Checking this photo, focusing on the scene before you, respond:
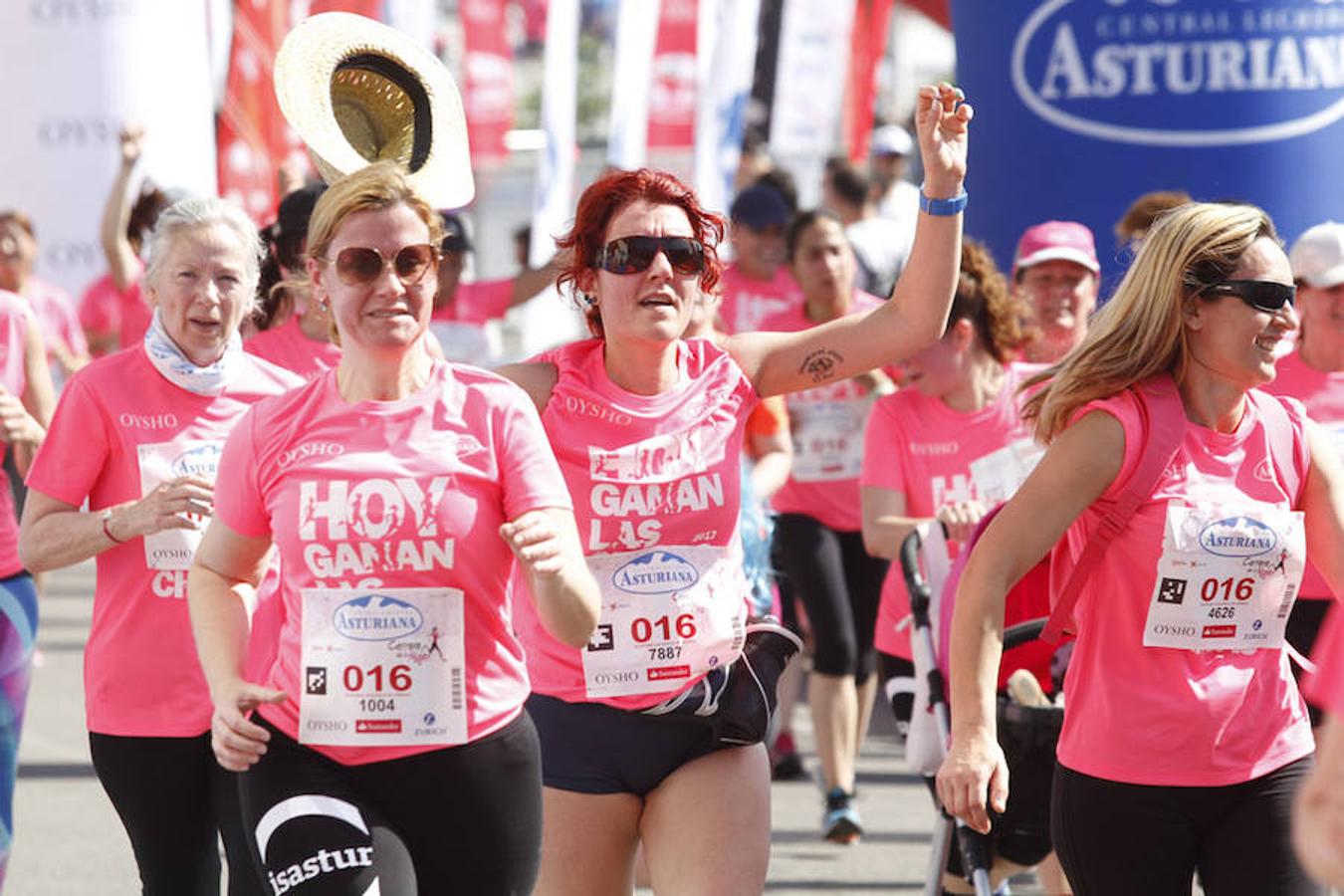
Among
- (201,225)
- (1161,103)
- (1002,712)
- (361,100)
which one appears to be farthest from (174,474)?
(1161,103)

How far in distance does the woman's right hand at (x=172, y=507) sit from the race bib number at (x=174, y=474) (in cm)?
16

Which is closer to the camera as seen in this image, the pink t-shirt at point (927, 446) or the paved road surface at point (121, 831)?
the pink t-shirt at point (927, 446)

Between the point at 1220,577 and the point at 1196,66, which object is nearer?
the point at 1220,577

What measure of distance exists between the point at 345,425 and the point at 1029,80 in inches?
223

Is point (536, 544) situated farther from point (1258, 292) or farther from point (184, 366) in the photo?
point (184, 366)

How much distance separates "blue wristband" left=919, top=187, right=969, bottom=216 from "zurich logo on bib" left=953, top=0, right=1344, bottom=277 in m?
4.38

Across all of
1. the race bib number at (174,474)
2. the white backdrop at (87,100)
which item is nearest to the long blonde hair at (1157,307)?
the race bib number at (174,474)

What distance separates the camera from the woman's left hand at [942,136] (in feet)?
14.4

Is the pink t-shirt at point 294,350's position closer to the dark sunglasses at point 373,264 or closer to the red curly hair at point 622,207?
the red curly hair at point 622,207

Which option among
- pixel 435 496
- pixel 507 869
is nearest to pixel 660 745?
pixel 507 869

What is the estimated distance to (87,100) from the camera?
11.1m

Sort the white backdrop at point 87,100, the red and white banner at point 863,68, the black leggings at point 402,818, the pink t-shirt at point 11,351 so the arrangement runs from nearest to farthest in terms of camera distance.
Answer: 1. the black leggings at point 402,818
2. the pink t-shirt at point 11,351
3. the white backdrop at point 87,100
4. the red and white banner at point 863,68

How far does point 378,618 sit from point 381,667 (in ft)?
0.27

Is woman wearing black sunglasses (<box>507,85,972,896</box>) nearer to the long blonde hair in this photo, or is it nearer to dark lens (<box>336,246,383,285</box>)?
the long blonde hair
